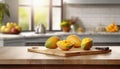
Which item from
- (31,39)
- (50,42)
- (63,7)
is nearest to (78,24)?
(63,7)

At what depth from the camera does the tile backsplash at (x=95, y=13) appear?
5891mm

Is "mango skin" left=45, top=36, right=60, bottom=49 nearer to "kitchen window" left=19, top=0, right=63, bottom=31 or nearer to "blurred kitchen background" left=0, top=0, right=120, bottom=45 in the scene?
"blurred kitchen background" left=0, top=0, right=120, bottom=45

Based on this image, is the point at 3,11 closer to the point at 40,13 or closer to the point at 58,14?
the point at 40,13

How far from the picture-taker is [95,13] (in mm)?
5922

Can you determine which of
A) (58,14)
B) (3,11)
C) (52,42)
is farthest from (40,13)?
(52,42)

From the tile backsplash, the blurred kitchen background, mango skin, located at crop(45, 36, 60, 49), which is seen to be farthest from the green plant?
mango skin, located at crop(45, 36, 60, 49)

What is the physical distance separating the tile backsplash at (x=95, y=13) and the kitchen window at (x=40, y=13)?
0.22 metres

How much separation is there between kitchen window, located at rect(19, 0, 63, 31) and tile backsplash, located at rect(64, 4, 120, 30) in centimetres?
22

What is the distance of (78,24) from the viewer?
19.4 ft

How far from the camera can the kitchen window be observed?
5.93 meters

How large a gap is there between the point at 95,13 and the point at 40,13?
1118 millimetres

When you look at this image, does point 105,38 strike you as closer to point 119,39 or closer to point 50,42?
point 119,39

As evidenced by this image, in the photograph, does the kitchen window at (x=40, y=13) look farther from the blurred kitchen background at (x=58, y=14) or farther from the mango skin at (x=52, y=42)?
the mango skin at (x=52, y=42)

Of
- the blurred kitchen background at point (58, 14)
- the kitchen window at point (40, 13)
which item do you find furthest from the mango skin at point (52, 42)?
the kitchen window at point (40, 13)
